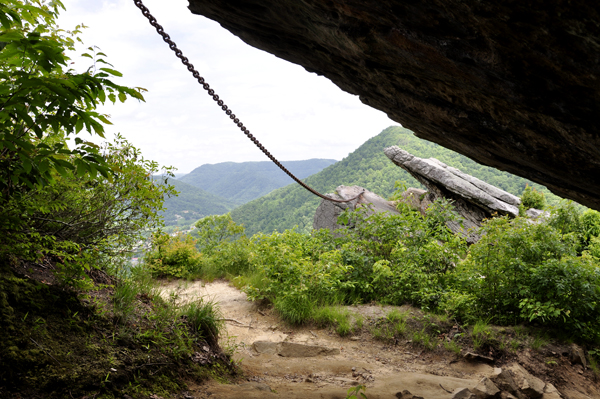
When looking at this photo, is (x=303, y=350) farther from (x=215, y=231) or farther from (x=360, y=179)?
(x=360, y=179)

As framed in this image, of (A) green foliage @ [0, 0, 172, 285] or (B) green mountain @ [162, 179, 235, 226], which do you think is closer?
(A) green foliage @ [0, 0, 172, 285]

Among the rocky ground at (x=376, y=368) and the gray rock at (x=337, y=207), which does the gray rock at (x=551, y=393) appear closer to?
the rocky ground at (x=376, y=368)

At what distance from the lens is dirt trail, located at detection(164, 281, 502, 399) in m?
3.40

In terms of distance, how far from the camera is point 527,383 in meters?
3.85

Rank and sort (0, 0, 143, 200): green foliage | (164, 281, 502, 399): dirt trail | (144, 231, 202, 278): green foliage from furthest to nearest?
1. (144, 231, 202, 278): green foliage
2. (164, 281, 502, 399): dirt trail
3. (0, 0, 143, 200): green foliage

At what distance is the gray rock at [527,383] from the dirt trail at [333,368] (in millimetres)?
357

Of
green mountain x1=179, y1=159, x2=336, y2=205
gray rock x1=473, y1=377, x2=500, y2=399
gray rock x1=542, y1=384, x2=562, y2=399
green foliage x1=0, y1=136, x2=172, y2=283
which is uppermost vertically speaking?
green mountain x1=179, y1=159, x2=336, y2=205

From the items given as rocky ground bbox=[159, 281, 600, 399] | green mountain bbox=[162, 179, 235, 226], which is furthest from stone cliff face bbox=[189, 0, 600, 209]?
green mountain bbox=[162, 179, 235, 226]

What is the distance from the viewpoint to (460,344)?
16.4ft

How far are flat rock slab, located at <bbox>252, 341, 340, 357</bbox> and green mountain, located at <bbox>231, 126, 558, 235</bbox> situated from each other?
93.5 feet

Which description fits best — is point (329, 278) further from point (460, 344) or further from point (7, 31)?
point (7, 31)

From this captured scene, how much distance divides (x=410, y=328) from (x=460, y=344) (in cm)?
74

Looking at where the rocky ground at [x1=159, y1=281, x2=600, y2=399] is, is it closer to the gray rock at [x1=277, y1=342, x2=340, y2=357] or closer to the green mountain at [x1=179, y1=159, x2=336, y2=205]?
the gray rock at [x1=277, y1=342, x2=340, y2=357]

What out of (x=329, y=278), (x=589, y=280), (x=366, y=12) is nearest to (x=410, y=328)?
(x=329, y=278)
